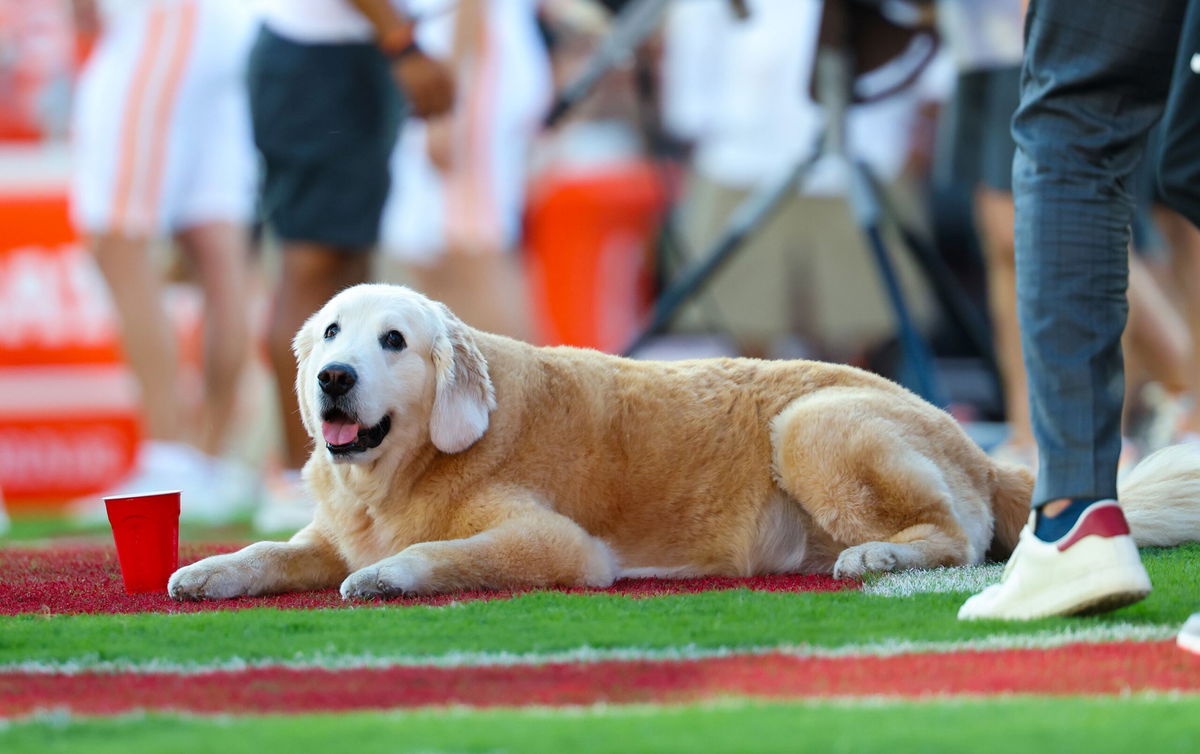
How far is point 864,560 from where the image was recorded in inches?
156

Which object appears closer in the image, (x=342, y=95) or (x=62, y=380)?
(x=342, y=95)

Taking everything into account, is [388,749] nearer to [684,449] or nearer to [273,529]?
[684,449]

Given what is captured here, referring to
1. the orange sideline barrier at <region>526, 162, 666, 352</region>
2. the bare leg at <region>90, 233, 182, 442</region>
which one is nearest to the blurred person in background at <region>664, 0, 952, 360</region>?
the orange sideline barrier at <region>526, 162, 666, 352</region>

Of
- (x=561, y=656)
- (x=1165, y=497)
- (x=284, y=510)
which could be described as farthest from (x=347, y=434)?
(x=284, y=510)

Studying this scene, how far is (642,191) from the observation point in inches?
334

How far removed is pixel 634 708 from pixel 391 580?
1.40 metres

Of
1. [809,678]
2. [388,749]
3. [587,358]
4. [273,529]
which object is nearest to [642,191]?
[273,529]

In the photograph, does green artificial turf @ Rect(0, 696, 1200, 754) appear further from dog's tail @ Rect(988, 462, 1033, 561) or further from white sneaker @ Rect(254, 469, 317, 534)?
white sneaker @ Rect(254, 469, 317, 534)

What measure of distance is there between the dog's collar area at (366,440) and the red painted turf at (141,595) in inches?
14.7

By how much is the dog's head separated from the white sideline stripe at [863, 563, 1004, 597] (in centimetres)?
111

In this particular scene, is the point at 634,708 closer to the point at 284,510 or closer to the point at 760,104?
the point at 284,510

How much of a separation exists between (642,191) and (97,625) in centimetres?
562

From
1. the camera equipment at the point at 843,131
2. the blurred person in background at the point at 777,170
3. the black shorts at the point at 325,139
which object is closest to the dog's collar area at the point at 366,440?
the camera equipment at the point at 843,131

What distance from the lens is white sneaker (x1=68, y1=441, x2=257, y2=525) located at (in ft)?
24.0
